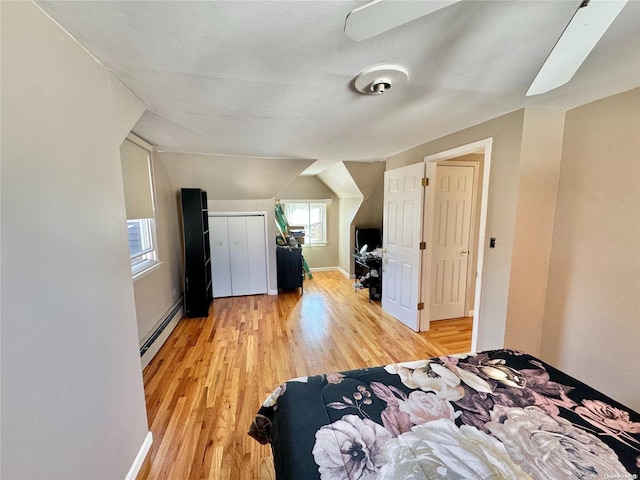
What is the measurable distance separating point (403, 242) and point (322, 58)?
2.36 metres

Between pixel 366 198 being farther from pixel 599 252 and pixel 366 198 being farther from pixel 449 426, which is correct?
pixel 449 426

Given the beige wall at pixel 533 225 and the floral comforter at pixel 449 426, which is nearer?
the floral comforter at pixel 449 426

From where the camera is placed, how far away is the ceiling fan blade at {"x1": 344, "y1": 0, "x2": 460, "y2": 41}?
2.13ft

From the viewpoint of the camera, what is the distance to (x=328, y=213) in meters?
5.74

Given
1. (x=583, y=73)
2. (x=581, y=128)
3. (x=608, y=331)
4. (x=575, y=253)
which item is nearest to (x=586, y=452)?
(x=608, y=331)

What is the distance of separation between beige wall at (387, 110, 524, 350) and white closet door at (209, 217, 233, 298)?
3.47 meters

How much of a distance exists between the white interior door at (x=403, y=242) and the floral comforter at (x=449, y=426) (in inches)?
68.6

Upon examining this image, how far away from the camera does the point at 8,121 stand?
747 millimetres

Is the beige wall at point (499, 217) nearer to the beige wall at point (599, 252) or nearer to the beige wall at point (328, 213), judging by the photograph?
the beige wall at point (599, 252)

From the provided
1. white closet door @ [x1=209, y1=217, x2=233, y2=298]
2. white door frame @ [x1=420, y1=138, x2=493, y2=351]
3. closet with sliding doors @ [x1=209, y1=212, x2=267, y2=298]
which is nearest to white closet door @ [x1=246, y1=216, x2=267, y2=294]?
closet with sliding doors @ [x1=209, y1=212, x2=267, y2=298]

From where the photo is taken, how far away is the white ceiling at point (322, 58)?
2.89 feet

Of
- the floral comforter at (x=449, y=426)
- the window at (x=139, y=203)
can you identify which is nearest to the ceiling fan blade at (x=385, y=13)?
the floral comforter at (x=449, y=426)

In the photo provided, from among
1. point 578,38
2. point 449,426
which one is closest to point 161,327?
point 449,426

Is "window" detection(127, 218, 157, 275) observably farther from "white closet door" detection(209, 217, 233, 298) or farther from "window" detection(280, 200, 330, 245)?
"window" detection(280, 200, 330, 245)
